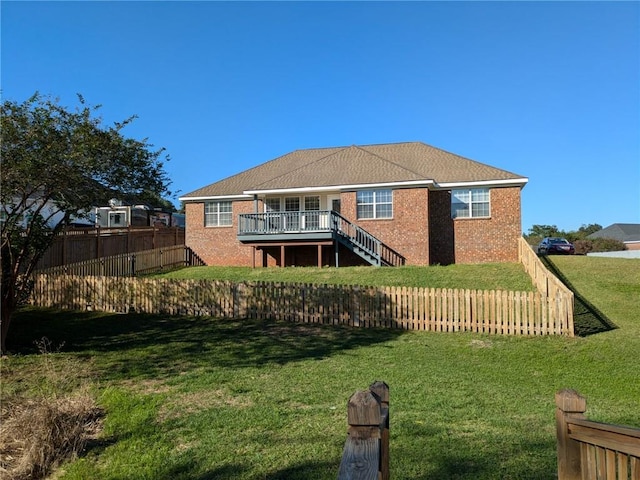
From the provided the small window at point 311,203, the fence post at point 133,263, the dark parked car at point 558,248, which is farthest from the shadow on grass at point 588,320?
the dark parked car at point 558,248

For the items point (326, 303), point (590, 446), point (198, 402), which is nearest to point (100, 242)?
point (326, 303)

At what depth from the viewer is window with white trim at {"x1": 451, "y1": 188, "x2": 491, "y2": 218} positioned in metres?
22.0

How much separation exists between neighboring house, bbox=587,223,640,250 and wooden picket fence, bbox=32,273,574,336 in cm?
5554

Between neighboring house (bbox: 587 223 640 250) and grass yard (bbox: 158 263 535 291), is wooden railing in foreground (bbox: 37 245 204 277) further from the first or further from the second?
neighboring house (bbox: 587 223 640 250)

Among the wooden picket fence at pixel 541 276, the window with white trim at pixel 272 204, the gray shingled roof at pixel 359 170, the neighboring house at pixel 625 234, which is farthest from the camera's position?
the neighboring house at pixel 625 234

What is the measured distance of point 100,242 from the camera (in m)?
21.4

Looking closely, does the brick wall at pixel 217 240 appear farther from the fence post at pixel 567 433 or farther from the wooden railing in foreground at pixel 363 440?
the wooden railing in foreground at pixel 363 440

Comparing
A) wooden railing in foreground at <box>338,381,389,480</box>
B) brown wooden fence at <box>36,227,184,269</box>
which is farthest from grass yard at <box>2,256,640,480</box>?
brown wooden fence at <box>36,227,184,269</box>

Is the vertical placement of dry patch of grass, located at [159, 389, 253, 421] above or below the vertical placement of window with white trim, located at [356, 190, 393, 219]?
below

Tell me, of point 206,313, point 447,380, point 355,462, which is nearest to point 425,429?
point 447,380

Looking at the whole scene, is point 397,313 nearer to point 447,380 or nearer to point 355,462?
point 447,380

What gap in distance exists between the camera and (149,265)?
23016mm

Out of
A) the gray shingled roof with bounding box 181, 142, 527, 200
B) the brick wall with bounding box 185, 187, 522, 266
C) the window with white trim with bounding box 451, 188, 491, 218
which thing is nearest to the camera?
the brick wall with bounding box 185, 187, 522, 266

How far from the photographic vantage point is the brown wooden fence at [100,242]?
18.7 meters
